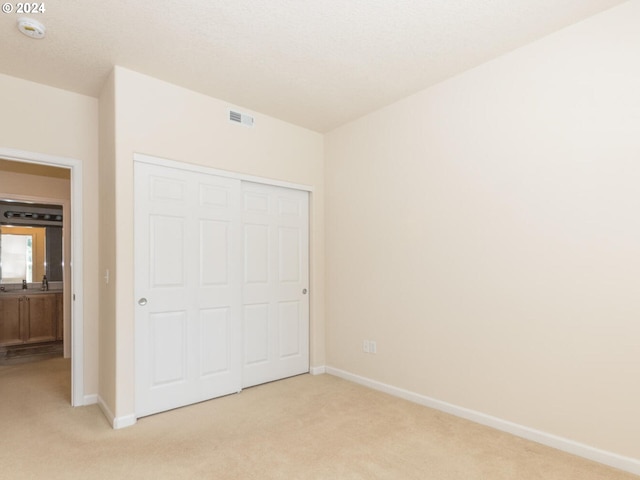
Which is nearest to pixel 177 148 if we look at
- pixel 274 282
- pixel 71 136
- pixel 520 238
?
pixel 71 136

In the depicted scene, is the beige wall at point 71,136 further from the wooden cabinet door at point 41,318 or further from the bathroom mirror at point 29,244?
the bathroom mirror at point 29,244

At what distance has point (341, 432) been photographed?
274 centimetres

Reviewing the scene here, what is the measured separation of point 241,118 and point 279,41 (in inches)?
47.4

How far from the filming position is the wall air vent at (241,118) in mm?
3617

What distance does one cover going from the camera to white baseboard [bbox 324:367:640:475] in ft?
7.36

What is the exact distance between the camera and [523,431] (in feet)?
8.69

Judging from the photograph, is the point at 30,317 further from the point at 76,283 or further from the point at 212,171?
the point at 212,171

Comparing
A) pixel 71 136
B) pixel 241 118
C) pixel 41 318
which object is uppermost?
pixel 241 118

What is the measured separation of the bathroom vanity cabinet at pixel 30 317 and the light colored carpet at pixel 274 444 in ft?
9.16

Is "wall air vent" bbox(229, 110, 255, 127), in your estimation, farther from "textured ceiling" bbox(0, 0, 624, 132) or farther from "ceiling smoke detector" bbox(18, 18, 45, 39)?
"ceiling smoke detector" bbox(18, 18, 45, 39)

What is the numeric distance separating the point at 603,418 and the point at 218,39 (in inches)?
→ 140

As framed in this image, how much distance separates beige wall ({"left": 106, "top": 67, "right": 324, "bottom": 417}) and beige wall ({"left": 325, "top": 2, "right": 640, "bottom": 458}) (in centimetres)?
78

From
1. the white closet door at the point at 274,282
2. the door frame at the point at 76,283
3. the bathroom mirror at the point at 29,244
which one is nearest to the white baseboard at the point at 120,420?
the door frame at the point at 76,283

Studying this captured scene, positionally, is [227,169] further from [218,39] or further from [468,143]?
[468,143]
